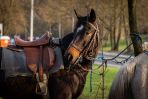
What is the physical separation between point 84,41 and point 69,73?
24.5 inches

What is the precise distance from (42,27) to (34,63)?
4668 centimetres

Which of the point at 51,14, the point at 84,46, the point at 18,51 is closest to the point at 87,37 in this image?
the point at 84,46

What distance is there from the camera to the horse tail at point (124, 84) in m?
5.75

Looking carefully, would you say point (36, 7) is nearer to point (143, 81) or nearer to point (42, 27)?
point (42, 27)

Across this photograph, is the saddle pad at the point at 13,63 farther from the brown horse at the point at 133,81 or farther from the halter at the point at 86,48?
the brown horse at the point at 133,81

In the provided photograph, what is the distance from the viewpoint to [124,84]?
5777mm

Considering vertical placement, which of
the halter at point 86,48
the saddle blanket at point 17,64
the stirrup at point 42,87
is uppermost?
the halter at point 86,48

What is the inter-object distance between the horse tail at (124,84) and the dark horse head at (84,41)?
1518 mm

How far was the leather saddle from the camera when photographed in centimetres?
775

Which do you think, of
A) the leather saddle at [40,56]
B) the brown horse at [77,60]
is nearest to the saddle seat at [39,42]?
the leather saddle at [40,56]

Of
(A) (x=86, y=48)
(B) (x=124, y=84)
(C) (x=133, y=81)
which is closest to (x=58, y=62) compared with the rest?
(A) (x=86, y=48)

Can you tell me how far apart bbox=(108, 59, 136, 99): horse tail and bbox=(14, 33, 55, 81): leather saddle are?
2070 mm

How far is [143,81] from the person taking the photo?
18.2ft

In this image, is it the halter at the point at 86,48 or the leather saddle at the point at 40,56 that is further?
the leather saddle at the point at 40,56
